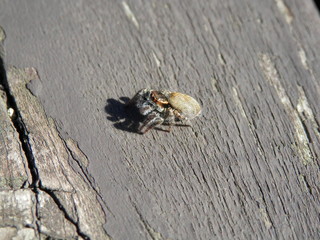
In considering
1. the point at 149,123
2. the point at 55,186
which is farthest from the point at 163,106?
the point at 55,186

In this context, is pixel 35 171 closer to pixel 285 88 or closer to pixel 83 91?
pixel 83 91

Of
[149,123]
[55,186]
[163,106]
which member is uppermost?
[163,106]

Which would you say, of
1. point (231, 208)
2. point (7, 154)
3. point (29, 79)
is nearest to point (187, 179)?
point (231, 208)

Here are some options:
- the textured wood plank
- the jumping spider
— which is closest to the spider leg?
the jumping spider

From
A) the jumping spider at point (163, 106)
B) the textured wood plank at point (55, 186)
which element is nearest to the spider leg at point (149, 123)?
the jumping spider at point (163, 106)

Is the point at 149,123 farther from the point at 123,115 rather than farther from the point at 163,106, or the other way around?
the point at 163,106
